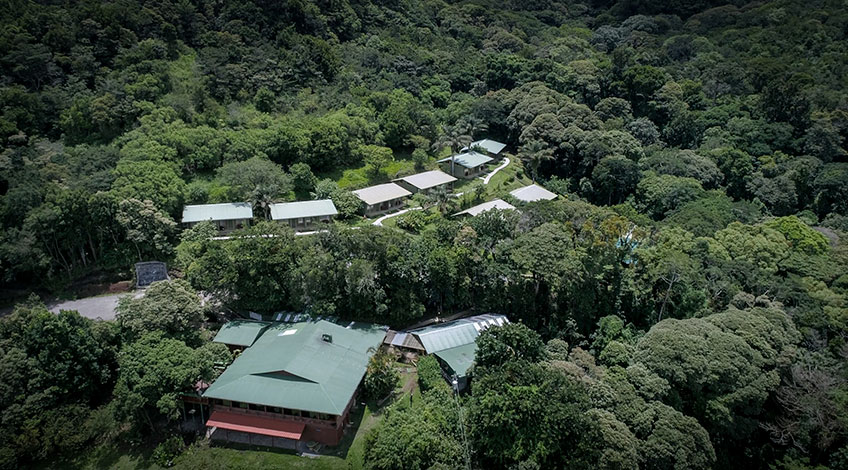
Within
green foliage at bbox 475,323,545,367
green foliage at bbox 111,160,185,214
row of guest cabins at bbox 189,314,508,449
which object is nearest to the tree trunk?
green foliage at bbox 475,323,545,367

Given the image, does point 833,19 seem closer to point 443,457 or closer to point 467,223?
point 467,223

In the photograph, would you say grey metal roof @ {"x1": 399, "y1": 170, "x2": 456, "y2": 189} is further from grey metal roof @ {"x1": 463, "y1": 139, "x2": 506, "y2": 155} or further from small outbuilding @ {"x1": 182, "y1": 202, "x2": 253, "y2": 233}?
small outbuilding @ {"x1": 182, "y1": 202, "x2": 253, "y2": 233}

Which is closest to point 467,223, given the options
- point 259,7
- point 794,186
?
point 794,186

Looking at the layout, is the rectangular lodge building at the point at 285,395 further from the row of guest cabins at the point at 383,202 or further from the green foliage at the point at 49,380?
the row of guest cabins at the point at 383,202

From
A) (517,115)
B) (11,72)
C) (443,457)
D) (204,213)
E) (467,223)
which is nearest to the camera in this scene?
(443,457)

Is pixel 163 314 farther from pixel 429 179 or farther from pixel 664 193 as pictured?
pixel 664 193

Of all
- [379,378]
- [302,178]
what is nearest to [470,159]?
[302,178]

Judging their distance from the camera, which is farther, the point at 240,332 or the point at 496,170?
the point at 496,170
